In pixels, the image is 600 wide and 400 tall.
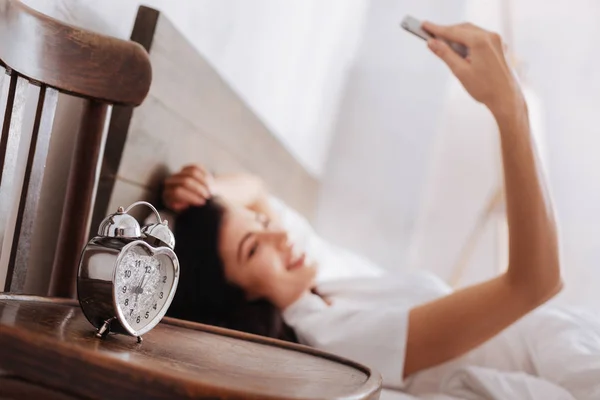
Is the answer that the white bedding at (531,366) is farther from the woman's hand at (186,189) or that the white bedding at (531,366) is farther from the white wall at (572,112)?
the white wall at (572,112)

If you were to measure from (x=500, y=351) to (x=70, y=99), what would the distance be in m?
0.86

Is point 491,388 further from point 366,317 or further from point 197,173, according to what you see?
point 197,173

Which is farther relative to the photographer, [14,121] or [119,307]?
[14,121]

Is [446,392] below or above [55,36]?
below

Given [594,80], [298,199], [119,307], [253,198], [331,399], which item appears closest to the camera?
[331,399]

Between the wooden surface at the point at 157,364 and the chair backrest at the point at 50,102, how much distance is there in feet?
0.37

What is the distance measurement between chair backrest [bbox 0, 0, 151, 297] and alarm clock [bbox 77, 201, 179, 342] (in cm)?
18

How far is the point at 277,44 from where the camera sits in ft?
6.93

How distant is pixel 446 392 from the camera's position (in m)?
1.16

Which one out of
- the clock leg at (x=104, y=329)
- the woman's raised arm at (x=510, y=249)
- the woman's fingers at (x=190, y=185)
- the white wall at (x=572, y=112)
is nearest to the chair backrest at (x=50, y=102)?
the clock leg at (x=104, y=329)

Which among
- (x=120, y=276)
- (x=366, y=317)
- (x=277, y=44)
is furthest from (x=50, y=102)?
(x=277, y=44)

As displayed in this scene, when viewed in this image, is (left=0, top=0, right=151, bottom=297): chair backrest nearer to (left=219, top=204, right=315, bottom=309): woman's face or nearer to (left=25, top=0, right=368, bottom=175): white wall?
(left=25, top=0, right=368, bottom=175): white wall

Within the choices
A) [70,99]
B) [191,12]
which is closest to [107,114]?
[70,99]

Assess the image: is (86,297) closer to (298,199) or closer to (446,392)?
(446,392)
